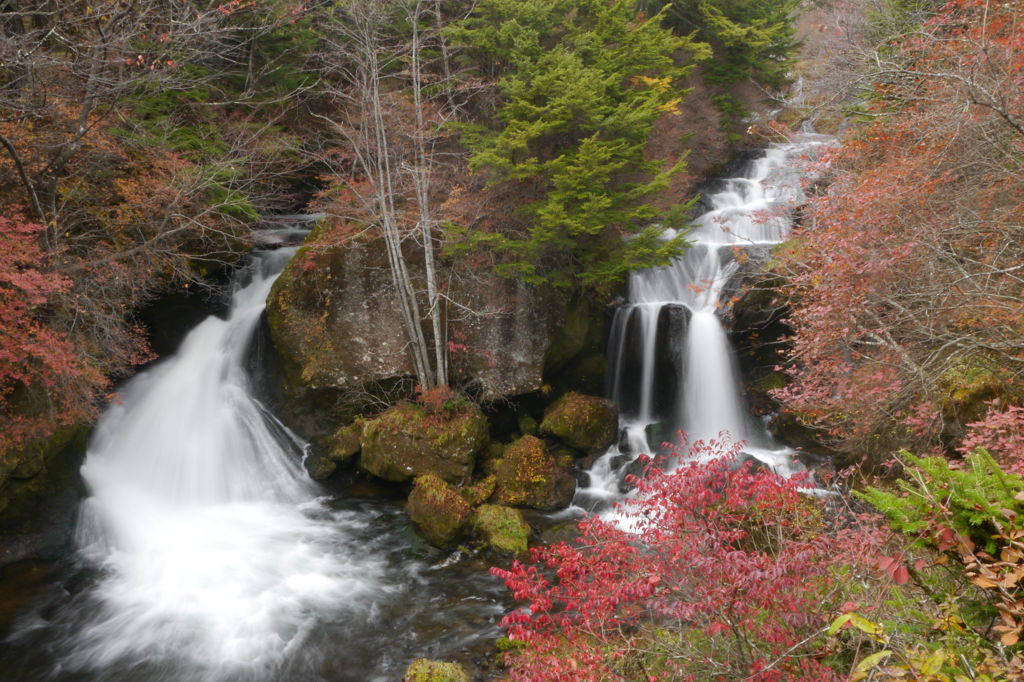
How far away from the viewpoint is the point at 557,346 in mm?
12539

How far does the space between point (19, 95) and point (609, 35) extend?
11123mm

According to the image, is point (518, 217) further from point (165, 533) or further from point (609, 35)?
point (165, 533)

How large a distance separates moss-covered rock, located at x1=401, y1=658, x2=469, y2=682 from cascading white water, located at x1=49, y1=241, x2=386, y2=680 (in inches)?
69.8

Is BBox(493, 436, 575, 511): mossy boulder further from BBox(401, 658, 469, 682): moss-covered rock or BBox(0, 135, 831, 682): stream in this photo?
BBox(401, 658, 469, 682): moss-covered rock

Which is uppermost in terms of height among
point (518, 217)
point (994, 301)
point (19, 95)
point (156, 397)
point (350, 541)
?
point (19, 95)

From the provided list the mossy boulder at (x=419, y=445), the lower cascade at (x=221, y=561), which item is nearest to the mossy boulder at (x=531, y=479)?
the mossy boulder at (x=419, y=445)

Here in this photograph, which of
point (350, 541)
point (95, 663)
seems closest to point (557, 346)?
point (350, 541)

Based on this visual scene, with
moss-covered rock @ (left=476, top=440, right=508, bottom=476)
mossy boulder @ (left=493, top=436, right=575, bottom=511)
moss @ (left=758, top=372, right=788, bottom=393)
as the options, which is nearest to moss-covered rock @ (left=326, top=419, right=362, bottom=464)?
moss-covered rock @ (left=476, top=440, right=508, bottom=476)

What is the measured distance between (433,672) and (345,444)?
6.00 m

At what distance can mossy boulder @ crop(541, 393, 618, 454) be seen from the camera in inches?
450

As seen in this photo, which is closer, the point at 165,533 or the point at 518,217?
the point at 165,533

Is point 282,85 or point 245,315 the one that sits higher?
point 282,85

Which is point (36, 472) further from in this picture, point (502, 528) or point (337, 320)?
point (502, 528)

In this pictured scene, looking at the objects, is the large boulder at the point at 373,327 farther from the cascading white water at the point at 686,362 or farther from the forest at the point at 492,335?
the cascading white water at the point at 686,362
